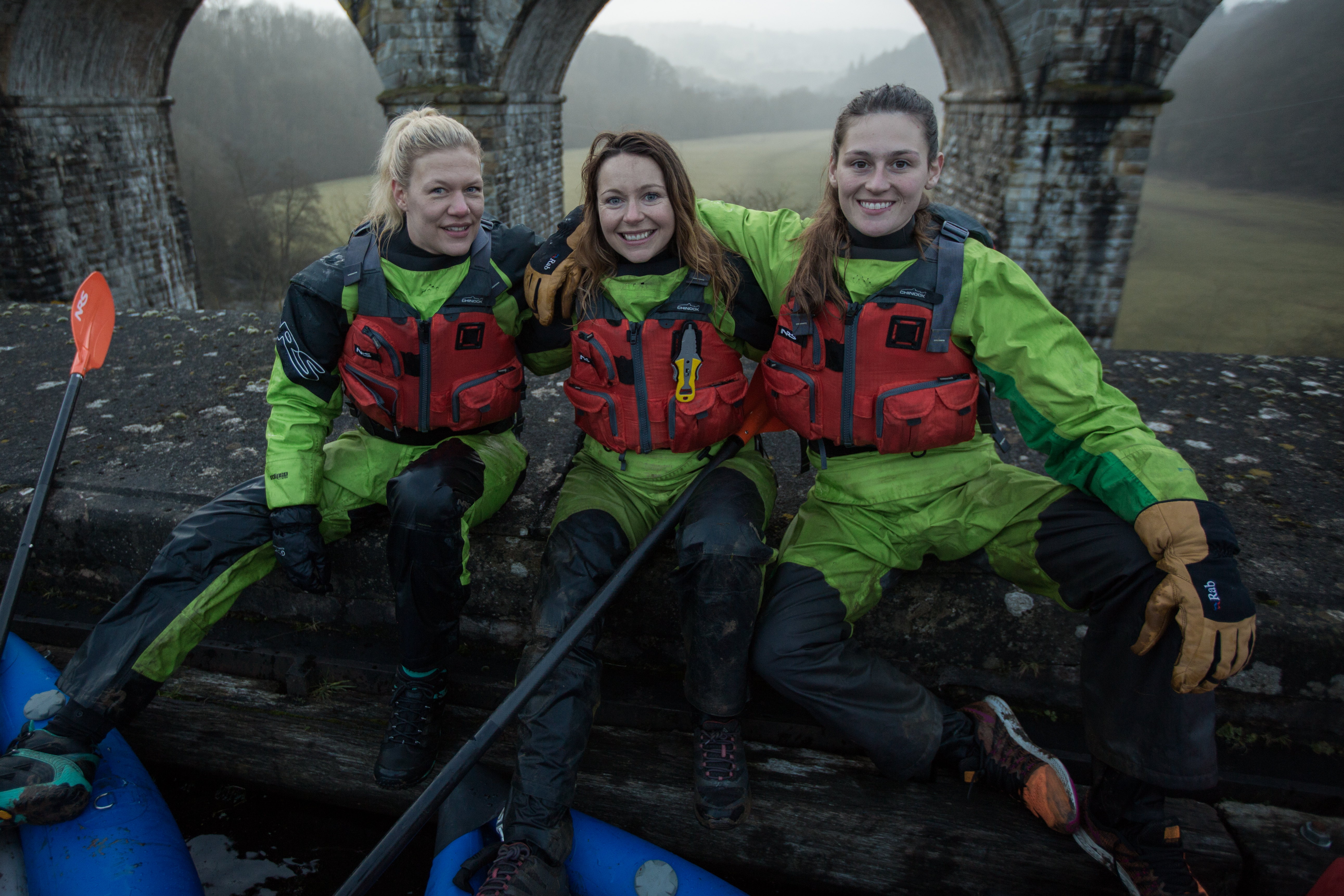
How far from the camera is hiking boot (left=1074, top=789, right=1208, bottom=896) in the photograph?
63.8 inches

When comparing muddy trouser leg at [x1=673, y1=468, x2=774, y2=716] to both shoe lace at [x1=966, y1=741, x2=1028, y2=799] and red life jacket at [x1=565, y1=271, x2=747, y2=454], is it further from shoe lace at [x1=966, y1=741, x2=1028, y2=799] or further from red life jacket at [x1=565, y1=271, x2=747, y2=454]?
shoe lace at [x1=966, y1=741, x2=1028, y2=799]

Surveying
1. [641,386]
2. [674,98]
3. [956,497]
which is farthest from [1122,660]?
[674,98]

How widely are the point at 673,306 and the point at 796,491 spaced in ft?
2.95

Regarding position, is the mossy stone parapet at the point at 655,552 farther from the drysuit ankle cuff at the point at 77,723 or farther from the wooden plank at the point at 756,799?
the drysuit ankle cuff at the point at 77,723

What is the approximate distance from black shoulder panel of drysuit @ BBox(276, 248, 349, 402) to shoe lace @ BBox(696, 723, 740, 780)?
4.89ft

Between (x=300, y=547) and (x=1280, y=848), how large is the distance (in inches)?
107

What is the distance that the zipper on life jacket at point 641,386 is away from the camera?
2.01 metres

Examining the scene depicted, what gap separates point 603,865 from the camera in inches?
68.3

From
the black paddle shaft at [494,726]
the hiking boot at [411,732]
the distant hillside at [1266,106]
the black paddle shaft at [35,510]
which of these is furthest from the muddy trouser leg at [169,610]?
the distant hillside at [1266,106]

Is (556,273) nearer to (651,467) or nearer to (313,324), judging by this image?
(651,467)

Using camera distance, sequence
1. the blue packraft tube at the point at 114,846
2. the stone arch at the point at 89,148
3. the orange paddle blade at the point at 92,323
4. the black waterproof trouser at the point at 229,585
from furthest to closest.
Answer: the stone arch at the point at 89,148 → the orange paddle blade at the point at 92,323 → the black waterproof trouser at the point at 229,585 → the blue packraft tube at the point at 114,846

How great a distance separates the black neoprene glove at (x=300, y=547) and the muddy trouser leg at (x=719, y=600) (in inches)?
40.7

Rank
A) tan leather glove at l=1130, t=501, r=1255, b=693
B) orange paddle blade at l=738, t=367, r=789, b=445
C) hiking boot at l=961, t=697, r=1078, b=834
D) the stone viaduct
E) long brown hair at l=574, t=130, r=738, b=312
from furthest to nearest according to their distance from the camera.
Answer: the stone viaduct, orange paddle blade at l=738, t=367, r=789, b=445, long brown hair at l=574, t=130, r=738, b=312, hiking boot at l=961, t=697, r=1078, b=834, tan leather glove at l=1130, t=501, r=1255, b=693

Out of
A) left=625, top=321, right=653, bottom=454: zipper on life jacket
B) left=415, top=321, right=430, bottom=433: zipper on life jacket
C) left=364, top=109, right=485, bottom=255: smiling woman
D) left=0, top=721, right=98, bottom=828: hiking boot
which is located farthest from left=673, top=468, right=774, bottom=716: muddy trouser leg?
left=0, top=721, right=98, bottom=828: hiking boot
